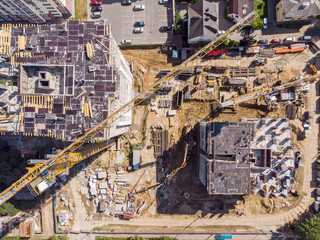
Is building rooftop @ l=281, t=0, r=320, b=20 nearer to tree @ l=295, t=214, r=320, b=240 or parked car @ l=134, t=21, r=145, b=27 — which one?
parked car @ l=134, t=21, r=145, b=27

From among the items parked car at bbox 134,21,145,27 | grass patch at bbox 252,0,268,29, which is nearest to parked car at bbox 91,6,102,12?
parked car at bbox 134,21,145,27

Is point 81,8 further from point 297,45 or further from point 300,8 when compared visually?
point 297,45

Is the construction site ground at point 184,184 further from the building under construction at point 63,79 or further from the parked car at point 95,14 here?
the building under construction at point 63,79

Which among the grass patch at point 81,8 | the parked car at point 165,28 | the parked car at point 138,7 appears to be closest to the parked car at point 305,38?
the parked car at point 165,28

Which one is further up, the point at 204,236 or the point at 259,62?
the point at 259,62

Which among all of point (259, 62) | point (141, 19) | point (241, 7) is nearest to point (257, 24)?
point (241, 7)

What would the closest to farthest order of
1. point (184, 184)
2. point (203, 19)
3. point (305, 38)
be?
point (203, 19), point (305, 38), point (184, 184)
